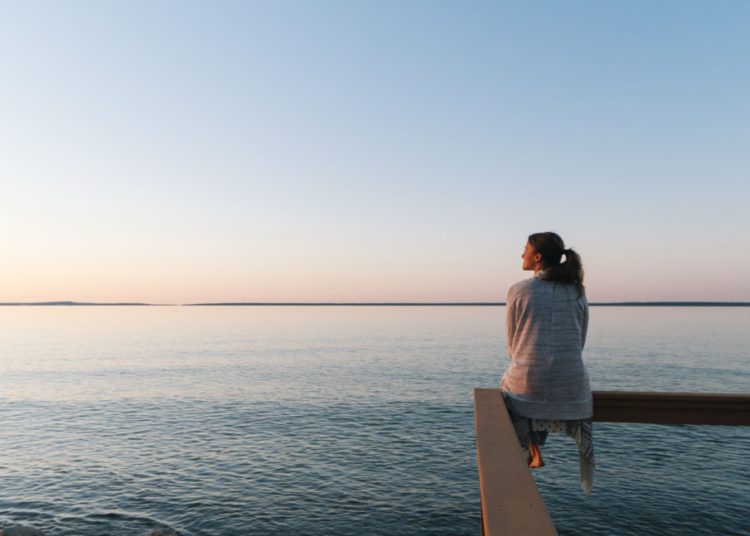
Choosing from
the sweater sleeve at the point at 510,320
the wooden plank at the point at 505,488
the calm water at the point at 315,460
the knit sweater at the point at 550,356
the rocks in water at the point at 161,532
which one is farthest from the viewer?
the calm water at the point at 315,460

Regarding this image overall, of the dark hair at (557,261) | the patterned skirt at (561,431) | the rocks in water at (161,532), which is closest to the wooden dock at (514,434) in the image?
the patterned skirt at (561,431)

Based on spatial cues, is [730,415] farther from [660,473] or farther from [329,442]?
[329,442]

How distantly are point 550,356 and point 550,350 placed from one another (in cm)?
4

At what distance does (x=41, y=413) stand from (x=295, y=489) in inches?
948

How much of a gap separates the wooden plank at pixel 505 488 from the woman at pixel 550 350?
63 centimetres

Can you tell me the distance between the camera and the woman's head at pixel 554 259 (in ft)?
12.1

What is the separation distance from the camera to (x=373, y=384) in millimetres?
43531

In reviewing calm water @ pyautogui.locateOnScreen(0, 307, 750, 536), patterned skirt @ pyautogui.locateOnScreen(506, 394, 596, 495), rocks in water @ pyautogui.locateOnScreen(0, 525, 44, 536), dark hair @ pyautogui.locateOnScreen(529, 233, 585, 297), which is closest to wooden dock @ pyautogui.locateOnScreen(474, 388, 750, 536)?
patterned skirt @ pyautogui.locateOnScreen(506, 394, 596, 495)

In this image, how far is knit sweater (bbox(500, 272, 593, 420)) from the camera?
3.63m

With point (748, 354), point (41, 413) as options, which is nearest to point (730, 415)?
point (41, 413)

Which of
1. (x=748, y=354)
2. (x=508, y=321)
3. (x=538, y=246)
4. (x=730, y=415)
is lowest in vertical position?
(x=748, y=354)

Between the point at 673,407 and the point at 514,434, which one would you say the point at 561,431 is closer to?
the point at 673,407

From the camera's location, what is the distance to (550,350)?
365cm

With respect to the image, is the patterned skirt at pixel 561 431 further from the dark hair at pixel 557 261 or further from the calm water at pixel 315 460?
the calm water at pixel 315 460
